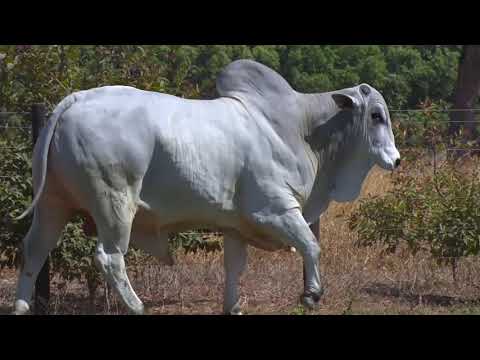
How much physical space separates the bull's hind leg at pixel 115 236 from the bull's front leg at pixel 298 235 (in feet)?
3.40

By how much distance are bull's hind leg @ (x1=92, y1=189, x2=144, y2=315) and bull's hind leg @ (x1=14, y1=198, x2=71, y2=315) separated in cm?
45

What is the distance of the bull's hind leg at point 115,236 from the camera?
291 inches

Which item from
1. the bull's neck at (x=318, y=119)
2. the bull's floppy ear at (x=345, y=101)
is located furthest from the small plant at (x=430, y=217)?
the bull's floppy ear at (x=345, y=101)

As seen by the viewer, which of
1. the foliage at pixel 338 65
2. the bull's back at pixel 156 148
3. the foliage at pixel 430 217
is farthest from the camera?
the foliage at pixel 338 65

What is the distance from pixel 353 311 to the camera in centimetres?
882

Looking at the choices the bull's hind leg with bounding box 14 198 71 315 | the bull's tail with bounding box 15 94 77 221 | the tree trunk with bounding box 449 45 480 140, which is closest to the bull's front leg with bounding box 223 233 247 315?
the bull's hind leg with bounding box 14 198 71 315

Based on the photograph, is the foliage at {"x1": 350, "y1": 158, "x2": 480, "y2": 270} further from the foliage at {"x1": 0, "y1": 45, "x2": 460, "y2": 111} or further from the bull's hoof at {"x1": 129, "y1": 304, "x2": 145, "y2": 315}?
the foliage at {"x1": 0, "y1": 45, "x2": 460, "y2": 111}

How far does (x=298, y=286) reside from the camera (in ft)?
32.4

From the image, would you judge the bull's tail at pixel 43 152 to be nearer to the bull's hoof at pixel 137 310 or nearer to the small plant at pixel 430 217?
the bull's hoof at pixel 137 310

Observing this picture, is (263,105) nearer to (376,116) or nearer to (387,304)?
(376,116)

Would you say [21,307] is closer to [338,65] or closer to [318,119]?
[318,119]

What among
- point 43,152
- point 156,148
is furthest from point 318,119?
point 43,152

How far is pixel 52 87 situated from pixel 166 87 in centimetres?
110

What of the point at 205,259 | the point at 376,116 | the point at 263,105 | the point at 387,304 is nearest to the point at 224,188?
the point at 263,105
